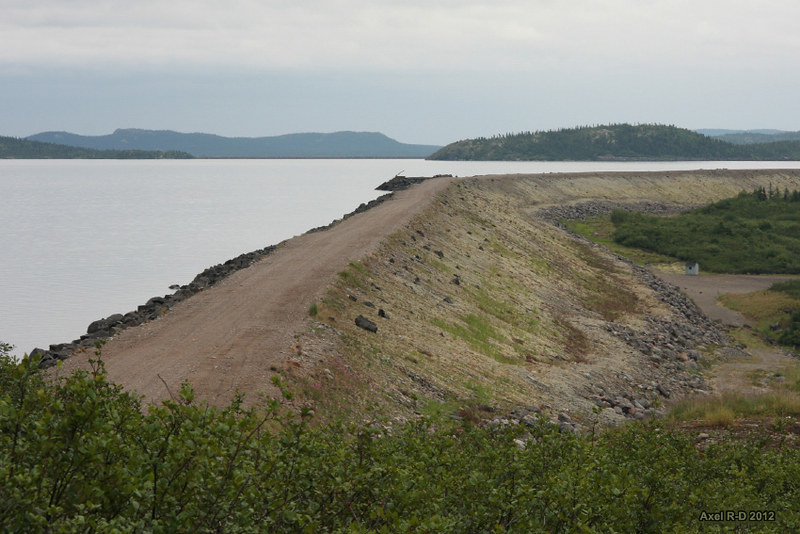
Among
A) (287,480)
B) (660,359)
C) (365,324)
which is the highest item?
(287,480)

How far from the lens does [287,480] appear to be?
8.35m

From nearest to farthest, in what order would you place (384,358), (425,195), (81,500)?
1. (81,500)
2. (384,358)
3. (425,195)

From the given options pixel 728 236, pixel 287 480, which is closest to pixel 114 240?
pixel 728 236

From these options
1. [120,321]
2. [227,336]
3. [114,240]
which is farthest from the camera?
[114,240]

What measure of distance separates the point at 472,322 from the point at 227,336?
1460 centimetres

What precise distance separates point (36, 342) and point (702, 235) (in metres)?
73.4

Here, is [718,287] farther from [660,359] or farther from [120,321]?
[120,321]

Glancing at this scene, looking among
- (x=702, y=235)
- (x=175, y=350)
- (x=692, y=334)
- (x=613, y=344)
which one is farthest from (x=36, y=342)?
(x=702, y=235)

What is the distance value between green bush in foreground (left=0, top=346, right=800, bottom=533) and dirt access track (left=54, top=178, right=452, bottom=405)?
17.0 feet

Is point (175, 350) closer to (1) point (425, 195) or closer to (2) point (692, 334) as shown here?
(2) point (692, 334)

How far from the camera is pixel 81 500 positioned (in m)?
6.48

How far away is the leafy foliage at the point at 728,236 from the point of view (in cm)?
7206

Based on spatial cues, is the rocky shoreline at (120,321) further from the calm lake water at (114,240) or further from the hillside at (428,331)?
the calm lake water at (114,240)

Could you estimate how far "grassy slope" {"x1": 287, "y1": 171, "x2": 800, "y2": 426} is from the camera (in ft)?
70.7
